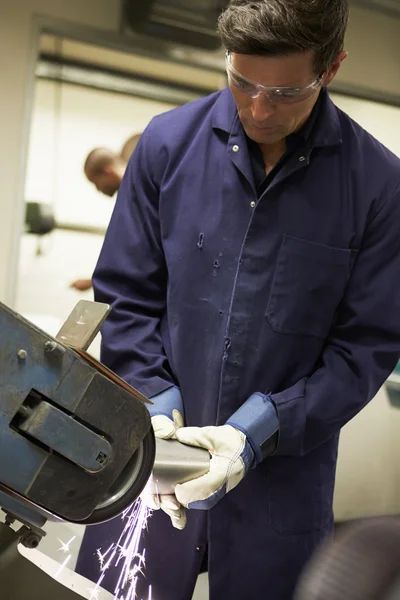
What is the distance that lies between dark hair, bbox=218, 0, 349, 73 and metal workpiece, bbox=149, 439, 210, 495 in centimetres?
68

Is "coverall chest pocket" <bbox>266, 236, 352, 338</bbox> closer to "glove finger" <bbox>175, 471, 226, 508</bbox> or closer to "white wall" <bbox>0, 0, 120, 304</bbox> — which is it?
"glove finger" <bbox>175, 471, 226, 508</bbox>

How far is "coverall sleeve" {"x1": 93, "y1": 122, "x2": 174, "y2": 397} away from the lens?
1.45 meters

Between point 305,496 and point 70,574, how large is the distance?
0.53 metres

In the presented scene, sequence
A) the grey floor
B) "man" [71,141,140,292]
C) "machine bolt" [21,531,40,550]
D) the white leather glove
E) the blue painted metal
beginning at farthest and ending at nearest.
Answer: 1. "man" [71,141,140,292]
2. the grey floor
3. the white leather glove
4. "machine bolt" [21,531,40,550]
5. the blue painted metal

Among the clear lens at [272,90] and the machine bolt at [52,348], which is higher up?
the clear lens at [272,90]

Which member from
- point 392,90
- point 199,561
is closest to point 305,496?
point 199,561

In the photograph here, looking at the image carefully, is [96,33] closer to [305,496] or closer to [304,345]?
[304,345]

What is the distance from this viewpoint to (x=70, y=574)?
3.65 ft

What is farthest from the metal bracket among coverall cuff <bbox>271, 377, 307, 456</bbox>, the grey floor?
the grey floor

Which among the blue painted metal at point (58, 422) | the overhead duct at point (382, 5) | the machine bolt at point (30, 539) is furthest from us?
the overhead duct at point (382, 5)

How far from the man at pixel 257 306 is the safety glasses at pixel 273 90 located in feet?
0.13

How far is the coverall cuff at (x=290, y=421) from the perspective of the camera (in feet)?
4.44

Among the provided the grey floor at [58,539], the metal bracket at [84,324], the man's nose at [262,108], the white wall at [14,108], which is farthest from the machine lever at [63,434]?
the white wall at [14,108]

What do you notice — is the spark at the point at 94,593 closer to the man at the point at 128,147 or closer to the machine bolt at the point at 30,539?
the machine bolt at the point at 30,539
